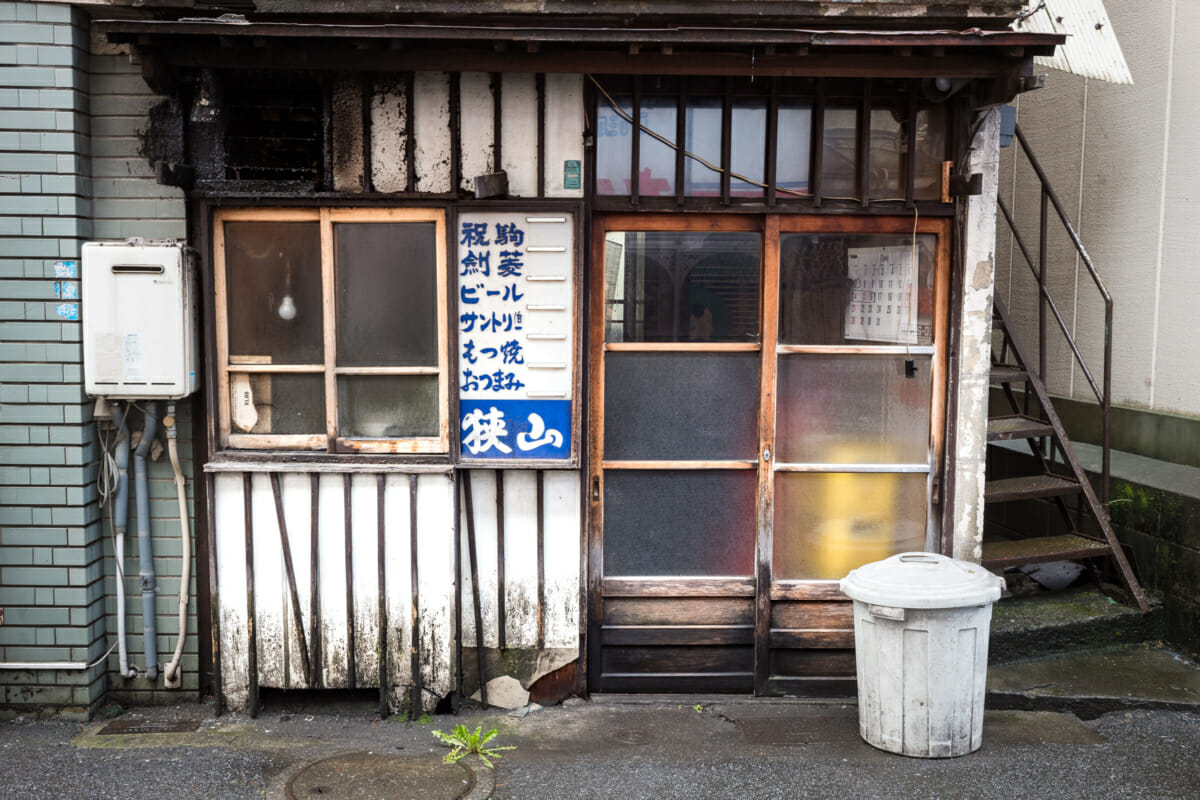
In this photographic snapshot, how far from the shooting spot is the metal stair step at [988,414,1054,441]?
262 inches

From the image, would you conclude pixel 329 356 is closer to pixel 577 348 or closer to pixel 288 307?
pixel 288 307

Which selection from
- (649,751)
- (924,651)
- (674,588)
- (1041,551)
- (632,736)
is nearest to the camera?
(924,651)

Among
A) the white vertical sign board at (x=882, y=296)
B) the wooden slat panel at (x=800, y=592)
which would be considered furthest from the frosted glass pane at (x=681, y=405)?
the wooden slat panel at (x=800, y=592)

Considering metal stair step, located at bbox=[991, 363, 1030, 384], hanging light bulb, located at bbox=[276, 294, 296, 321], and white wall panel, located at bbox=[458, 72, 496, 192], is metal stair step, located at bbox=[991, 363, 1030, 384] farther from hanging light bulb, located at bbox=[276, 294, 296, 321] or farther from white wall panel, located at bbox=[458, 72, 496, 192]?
hanging light bulb, located at bbox=[276, 294, 296, 321]

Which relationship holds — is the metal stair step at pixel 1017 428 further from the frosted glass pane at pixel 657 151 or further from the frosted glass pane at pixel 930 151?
the frosted glass pane at pixel 657 151

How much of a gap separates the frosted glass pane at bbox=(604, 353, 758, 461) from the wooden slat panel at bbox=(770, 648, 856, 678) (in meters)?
1.29

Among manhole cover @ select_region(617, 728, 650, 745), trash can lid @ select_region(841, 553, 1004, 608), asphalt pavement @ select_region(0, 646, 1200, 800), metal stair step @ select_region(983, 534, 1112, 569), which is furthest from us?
metal stair step @ select_region(983, 534, 1112, 569)

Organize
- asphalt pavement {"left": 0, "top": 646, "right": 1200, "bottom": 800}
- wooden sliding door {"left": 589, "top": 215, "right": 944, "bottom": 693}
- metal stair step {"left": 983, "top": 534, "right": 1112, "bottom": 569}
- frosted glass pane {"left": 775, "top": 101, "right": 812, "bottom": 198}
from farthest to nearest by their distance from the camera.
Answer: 1. metal stair step {"left": 983, "top": 534, "right": 1112, "bottom": 569}
2. wooden sliding door {"left": 589, "top": 215, "right": 944, "bottom": 693}
3. frosted glass pane {"left": 775, "top": 101, "right": 812, "bottom": 198}
4. asphalt pavement {"left": 0, "top": 646, "right": 1200, "bottom": 800}

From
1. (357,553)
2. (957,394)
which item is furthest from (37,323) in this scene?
(957,394)

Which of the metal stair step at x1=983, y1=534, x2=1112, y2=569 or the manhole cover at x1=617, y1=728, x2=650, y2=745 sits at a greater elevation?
the metal stair step at x1=983, y1=534, x2=1112, y2=569

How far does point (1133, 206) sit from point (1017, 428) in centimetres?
217

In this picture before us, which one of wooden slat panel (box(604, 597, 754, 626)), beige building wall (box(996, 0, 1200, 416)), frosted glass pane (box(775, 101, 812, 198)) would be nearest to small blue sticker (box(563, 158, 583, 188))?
frosted glass pane (box(775, 101, 812, 198))

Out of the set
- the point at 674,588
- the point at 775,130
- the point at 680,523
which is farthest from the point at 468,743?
the point at 775,130

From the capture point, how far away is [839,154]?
595 centimetres
